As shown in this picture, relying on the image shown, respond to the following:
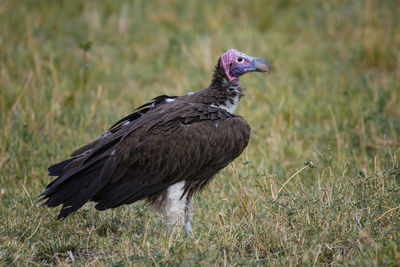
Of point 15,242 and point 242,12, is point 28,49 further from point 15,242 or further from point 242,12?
point 15,242

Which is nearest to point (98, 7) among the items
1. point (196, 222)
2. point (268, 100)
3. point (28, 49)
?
point (28, 49)

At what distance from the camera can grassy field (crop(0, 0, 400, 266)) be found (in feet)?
12.0

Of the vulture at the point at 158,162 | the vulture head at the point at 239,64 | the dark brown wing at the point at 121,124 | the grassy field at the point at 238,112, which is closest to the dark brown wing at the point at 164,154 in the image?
the vulture at the point at 158,162

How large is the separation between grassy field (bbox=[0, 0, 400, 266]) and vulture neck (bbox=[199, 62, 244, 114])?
612 millimetres

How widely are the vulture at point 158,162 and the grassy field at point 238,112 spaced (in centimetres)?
22

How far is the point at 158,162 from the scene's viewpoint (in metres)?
4.14

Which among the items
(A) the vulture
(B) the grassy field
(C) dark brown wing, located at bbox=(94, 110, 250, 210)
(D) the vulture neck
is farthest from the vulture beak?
(B) the grassy field

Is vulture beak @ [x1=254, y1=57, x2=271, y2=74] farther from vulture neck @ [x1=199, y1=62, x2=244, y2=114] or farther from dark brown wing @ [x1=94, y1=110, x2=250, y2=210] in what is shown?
dark brown wing @ [x1=94, y1=110, x2=250, y2=210]

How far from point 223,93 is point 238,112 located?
192cm

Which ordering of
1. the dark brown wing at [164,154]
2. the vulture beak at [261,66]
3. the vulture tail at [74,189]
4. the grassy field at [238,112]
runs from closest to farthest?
the grassy field at [238,112]
the vulture tail at [74,189]
the dark brown wing at [164,154]
the vulture beak at [261,66]

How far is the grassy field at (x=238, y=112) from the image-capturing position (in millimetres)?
3646

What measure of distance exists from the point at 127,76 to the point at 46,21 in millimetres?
2221

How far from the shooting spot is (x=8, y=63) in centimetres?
729

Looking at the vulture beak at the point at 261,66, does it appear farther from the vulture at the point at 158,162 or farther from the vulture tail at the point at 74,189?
the vulture tail at the point at 74,189
